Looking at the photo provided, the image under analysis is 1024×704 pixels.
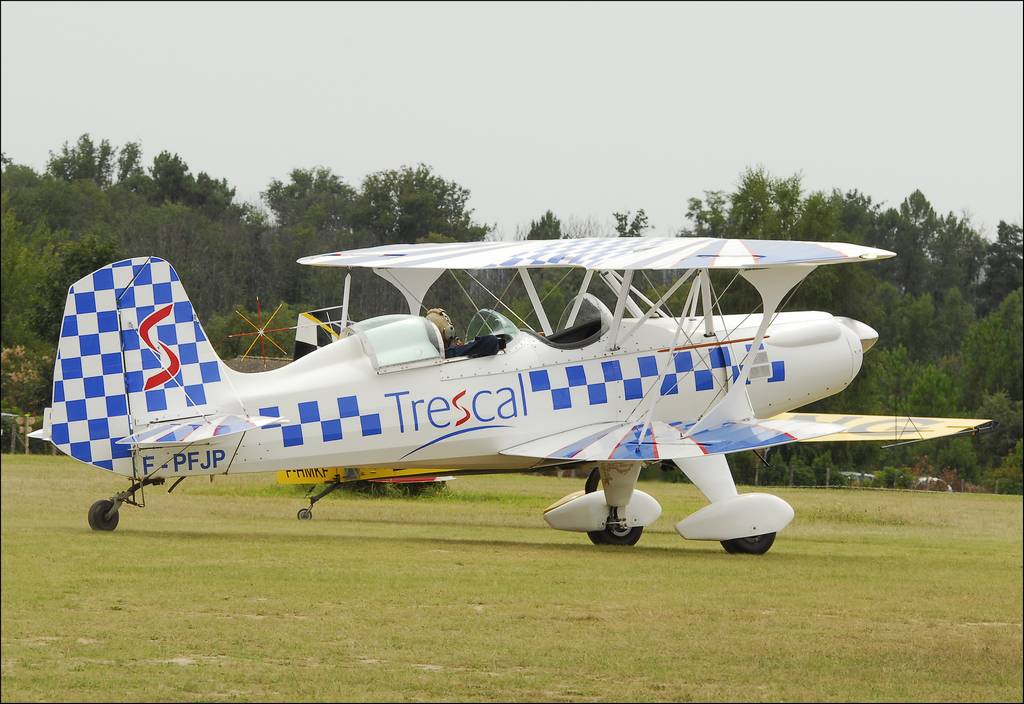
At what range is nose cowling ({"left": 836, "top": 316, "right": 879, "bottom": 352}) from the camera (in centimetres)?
1669

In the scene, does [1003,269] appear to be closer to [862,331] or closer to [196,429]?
[862,331]

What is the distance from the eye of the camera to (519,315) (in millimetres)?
15453

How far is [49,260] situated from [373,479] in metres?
22.5

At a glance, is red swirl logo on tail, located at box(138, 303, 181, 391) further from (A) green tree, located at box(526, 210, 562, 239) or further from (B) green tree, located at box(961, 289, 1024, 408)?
(B) green tree, located at box(961, 289, 1024, 408)

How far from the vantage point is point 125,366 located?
548 inches

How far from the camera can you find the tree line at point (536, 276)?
2136 cm

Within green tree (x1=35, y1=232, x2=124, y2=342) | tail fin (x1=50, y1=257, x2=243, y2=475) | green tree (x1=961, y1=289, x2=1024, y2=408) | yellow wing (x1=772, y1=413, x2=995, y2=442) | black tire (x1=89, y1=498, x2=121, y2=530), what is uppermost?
green tree (x1=35, y1=232, x2=124, y2=342)

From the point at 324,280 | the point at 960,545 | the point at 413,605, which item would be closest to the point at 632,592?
the point at 413,605

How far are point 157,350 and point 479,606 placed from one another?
4267 millimetres

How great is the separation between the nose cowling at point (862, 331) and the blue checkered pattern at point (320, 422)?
5680 mm

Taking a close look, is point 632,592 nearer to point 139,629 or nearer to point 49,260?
point 139,629

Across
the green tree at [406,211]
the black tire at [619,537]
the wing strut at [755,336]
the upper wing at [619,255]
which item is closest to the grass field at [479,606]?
the black tire at [619,537]

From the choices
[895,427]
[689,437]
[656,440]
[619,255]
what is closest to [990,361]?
[895,427]

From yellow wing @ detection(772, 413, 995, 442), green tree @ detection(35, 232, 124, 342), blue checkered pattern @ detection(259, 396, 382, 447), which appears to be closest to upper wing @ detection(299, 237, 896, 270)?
blue checkered pattern @ detection(259, 396, 382, 447)
